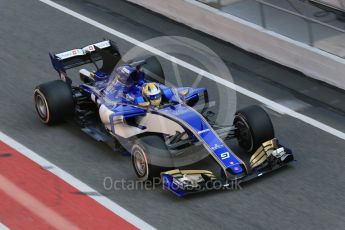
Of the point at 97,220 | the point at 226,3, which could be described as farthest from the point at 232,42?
the point at 97,220

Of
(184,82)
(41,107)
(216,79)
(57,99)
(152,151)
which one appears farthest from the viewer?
(216,79)

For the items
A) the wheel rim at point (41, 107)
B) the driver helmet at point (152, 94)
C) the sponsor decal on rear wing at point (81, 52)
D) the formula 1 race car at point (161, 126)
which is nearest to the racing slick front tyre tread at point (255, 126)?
the formula 1 race car at point (161, 126)

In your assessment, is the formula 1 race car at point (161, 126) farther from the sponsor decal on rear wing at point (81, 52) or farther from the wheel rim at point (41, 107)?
the sponsor decal on rear wing at point (81, 52)

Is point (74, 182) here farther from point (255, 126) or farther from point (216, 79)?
point (216, 79)

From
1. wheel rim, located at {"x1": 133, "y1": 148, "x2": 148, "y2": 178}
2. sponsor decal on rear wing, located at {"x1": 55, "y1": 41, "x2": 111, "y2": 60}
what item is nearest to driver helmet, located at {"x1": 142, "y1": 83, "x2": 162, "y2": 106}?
wheel rim, located at {"x1": 133, "y1": 148, "x2": 148, "y2": 178}

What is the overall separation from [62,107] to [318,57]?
4.66 metres

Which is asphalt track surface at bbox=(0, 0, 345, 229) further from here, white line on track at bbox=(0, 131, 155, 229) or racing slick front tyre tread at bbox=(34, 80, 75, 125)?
racing slick front tyre tread at bbox=(34, 80, 75, 125)

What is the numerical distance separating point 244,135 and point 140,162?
1.62 meters

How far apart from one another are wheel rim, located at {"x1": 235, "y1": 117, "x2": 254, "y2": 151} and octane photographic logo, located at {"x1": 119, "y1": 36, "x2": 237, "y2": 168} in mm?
415

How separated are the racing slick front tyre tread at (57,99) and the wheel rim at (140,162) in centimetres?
176

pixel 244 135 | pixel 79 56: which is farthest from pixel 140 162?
pixel 79 56

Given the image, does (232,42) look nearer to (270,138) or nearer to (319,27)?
(319,27)

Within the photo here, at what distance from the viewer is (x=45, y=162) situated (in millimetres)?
12414

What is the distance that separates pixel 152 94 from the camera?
1203 centimetres
